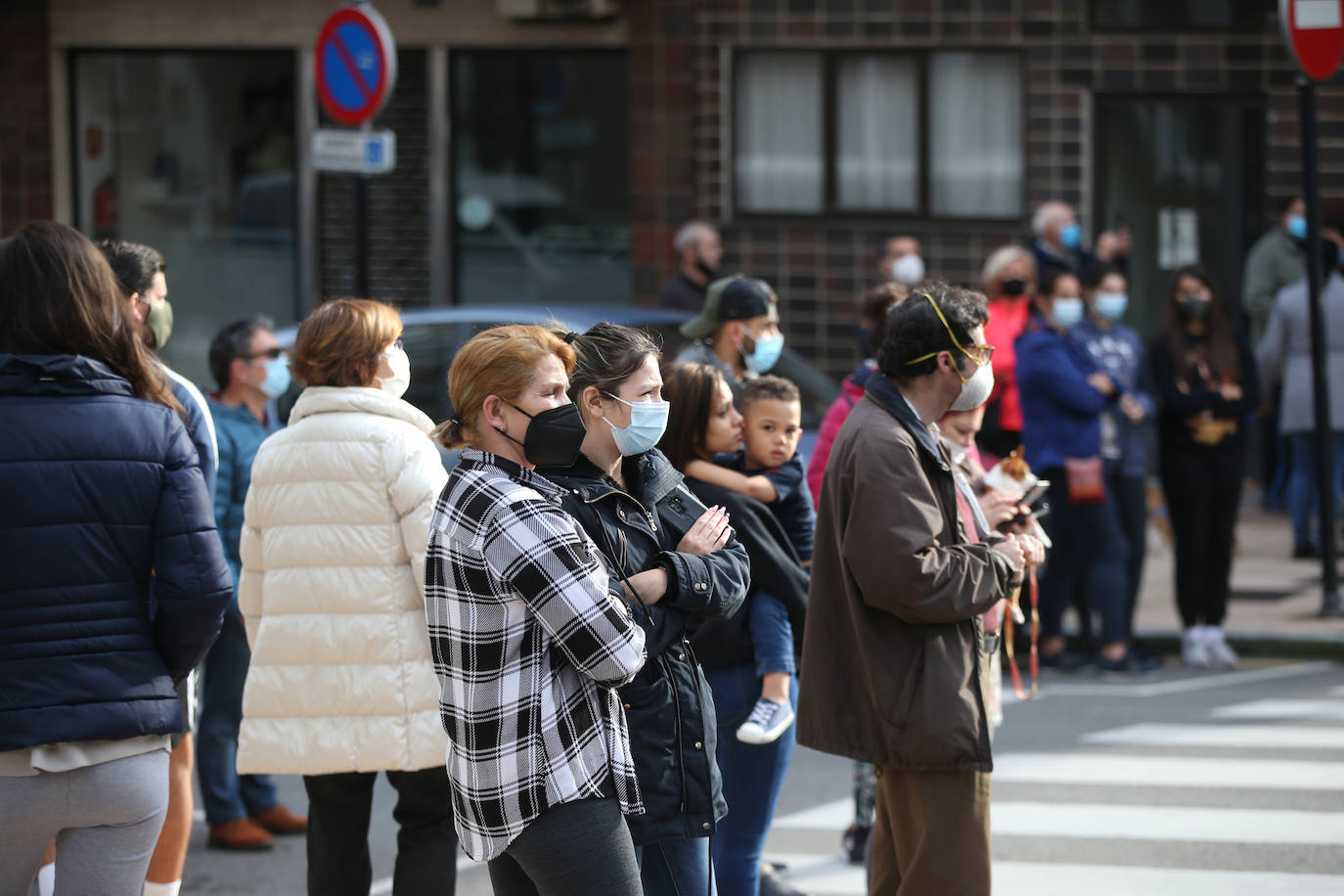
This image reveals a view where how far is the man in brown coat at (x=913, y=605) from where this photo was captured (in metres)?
4.48

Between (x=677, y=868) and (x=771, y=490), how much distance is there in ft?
4.71

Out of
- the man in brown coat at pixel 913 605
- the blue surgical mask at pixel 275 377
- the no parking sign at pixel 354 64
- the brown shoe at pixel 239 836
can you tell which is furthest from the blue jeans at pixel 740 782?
the no parking sign at pixel 354 64

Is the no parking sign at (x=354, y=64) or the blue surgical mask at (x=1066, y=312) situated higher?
the no parking sign at (x=354, y=64)

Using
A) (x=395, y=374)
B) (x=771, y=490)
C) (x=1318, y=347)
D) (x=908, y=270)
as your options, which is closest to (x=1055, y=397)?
(x=1318, y=347)

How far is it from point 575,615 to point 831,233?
1154 centimetres

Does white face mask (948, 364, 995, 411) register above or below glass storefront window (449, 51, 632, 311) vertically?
below

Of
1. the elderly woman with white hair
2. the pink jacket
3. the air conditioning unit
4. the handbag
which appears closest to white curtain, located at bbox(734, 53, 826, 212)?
the air conditioning unit

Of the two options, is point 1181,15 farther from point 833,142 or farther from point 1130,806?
point 1130,806

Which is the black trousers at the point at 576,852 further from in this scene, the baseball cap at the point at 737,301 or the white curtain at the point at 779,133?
A: the white curtain at the point at 779,133

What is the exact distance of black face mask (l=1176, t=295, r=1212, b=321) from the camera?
956cm

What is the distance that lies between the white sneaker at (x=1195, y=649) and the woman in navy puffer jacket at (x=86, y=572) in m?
6.87

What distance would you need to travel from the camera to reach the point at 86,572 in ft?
13.0

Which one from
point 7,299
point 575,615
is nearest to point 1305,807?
point 575,615

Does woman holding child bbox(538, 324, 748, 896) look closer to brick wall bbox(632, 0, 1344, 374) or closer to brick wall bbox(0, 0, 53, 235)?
brick wall bbox(632, 0, 1344, 374)
